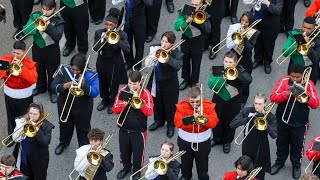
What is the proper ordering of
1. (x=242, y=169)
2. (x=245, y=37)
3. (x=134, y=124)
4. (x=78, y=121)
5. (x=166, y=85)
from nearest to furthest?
(x=242, y=169) → (x=134, y=124) → (x=78, y=121) → (x=166, y=85) → (x=245, y=37)

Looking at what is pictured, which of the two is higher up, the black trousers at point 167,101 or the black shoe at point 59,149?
the black trousers at point 167,101

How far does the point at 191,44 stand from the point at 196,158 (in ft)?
7.35

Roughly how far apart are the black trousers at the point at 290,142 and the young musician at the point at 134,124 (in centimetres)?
203

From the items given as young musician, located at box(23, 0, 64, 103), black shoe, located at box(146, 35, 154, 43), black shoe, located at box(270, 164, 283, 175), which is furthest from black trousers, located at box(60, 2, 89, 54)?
black shoe, located at box(270, 164, 283, 175)

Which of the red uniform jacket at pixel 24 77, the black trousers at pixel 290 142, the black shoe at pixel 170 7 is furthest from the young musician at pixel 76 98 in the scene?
the black shoe at pixel 170 7

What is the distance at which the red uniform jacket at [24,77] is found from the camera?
14.5m

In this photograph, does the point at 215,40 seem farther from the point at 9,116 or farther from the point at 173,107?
the point at 9,116

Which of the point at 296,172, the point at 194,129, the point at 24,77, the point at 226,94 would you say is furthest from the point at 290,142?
the point at 24,77

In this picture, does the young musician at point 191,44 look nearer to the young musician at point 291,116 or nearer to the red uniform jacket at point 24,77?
the young musician at point 291,116

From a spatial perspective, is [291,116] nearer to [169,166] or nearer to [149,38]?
[169,166]

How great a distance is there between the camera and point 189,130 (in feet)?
45.4

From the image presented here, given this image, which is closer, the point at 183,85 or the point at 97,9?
the point at 183,85

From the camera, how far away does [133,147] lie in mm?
14156

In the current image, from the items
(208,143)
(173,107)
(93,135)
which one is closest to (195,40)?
(173,107)
